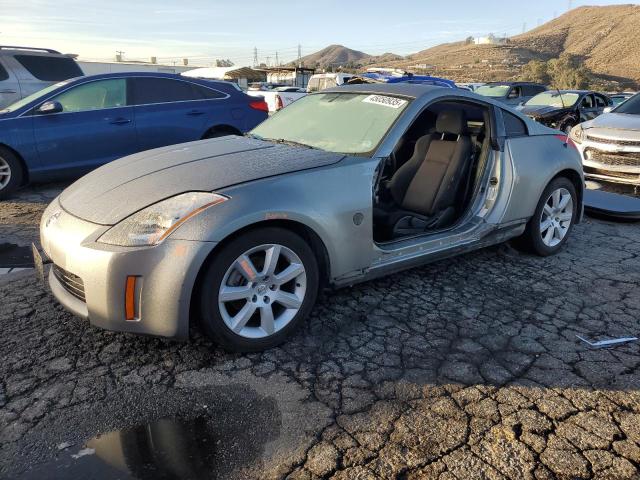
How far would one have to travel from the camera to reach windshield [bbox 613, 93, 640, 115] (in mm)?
7887

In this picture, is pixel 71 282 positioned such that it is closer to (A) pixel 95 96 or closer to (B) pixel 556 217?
(B) pixel 556 217

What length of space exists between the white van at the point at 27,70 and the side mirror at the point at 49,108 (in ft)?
10.4

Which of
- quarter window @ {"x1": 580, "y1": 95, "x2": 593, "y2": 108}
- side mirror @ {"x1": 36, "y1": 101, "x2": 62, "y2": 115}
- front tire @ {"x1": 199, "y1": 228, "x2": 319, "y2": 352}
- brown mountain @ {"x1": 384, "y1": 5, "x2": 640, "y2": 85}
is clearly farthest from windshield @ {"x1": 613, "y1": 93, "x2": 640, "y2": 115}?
brown mountain @ {"x1": 384, "y1": 5, "x2": 640, "y2": 85}

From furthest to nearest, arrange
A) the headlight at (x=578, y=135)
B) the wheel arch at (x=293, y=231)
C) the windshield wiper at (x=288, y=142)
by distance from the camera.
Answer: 1. the headlight at (x=578, y=135)
2. the windshield wiper at (x=288, y=142)
3. the wheel arch at (x=293, y=231)

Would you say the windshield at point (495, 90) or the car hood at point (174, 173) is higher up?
the car hood at point (174, 173)

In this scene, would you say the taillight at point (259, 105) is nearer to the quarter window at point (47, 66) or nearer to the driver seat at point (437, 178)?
the driver seat at point (437, 178)

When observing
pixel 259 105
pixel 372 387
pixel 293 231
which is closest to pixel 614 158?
pixel 259 105

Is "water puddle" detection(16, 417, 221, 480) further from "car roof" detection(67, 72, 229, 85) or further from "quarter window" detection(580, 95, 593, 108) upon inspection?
"quarter window" detection(580, 95, 593, 108)

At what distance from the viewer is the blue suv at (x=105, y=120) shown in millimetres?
6129

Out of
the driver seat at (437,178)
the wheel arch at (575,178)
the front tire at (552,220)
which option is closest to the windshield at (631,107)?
the wheel arch at (575,178)

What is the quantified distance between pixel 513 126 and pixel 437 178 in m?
0.83

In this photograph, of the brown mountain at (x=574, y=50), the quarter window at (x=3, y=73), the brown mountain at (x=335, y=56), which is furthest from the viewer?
the brown mountain at (x=335, y=56)

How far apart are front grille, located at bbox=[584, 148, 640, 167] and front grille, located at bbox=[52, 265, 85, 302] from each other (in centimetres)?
701

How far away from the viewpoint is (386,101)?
146 inches
